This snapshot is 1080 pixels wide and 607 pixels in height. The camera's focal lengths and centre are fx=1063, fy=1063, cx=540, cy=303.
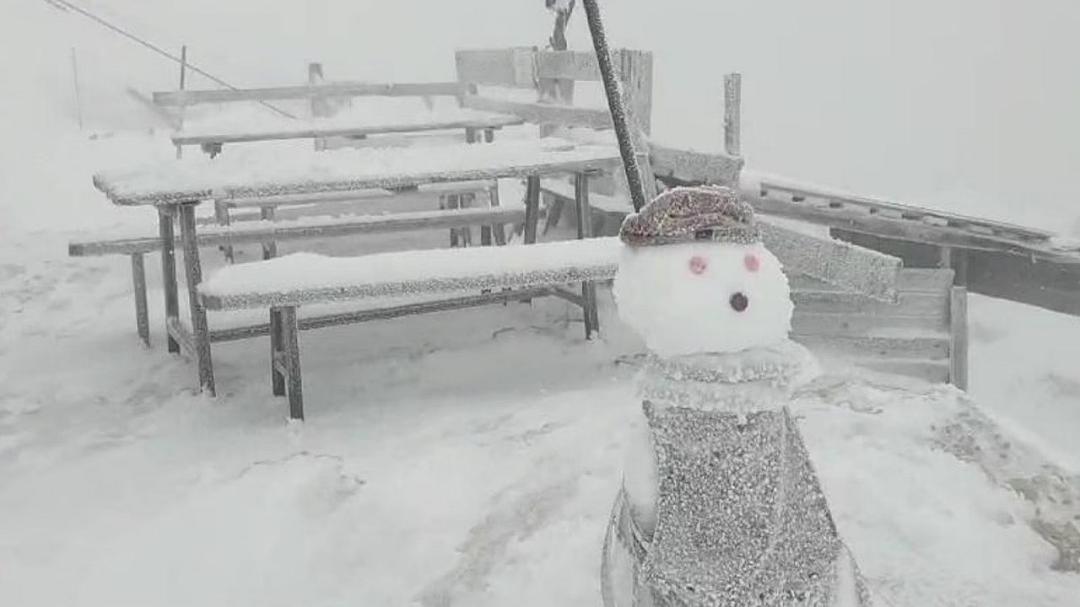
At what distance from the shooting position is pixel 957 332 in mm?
5246

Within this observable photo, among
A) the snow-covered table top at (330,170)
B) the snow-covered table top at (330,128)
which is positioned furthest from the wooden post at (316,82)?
the snow-covered table top at (330,170)

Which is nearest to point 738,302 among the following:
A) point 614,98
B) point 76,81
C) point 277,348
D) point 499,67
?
point 614,98

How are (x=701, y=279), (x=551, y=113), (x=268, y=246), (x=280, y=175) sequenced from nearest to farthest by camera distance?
1. (x=701, y=279)
2. (x=280, y=175)
3. (x=268, y=246)
4. (x=551, y=113)

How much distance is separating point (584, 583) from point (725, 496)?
4.27ft

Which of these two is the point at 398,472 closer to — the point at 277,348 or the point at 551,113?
the point at 277,348

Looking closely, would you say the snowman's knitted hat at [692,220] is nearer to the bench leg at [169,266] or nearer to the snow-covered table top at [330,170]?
the snow-covered table top at [330,170]

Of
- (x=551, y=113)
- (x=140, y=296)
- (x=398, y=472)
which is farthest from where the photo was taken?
(x=551, y=113)

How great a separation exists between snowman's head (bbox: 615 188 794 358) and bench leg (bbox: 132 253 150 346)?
14.0 ft

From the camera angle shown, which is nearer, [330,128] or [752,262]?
[752,262]

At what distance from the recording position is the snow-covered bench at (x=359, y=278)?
172 inches

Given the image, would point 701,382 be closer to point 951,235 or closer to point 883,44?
point 951,235

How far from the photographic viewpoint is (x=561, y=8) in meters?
8.33

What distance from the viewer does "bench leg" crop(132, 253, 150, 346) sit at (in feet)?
18.5

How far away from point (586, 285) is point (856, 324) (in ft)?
4.56
